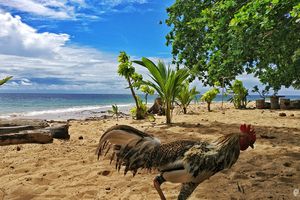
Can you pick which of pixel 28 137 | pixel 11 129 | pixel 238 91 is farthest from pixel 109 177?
pixel 238 91

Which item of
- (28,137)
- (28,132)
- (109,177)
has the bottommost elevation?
(109,177)

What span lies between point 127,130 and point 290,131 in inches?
315

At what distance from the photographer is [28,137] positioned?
26.5 ft

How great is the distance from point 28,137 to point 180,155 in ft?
18.3

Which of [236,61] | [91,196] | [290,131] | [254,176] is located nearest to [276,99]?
[290,131]

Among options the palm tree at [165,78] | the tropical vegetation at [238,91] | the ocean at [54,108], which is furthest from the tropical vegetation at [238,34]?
the ocean at [54,108]

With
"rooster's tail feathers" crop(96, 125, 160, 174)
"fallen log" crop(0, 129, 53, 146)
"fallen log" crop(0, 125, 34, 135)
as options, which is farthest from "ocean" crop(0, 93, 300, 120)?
"rooster's tail feathers" crop(96, 125, 160, 174)

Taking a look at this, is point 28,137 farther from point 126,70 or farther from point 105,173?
point 126,70

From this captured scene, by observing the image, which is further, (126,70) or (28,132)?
(126,70)

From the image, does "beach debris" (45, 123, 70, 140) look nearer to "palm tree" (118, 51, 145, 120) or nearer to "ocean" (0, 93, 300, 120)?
"palm tree" (118, 51, 145, 120)

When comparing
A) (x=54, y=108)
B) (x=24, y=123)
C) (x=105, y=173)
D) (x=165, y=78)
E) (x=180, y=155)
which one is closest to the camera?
(x=180, y=155)

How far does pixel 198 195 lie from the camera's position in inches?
187

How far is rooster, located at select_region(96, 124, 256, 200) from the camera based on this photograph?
3607mm

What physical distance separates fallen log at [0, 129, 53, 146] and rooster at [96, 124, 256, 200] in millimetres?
4367
